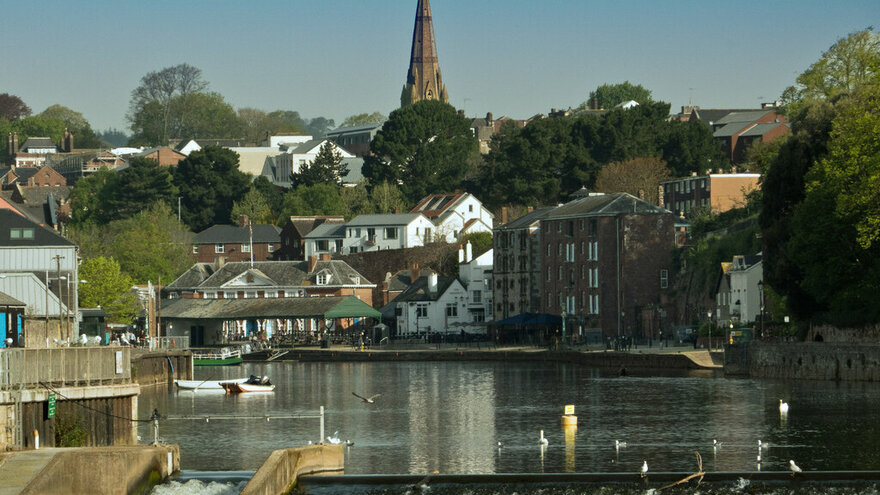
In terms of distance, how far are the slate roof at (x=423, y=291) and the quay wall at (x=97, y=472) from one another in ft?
342

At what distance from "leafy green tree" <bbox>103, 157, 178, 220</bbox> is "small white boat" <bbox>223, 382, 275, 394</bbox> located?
3992 inches

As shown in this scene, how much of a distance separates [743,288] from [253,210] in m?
93.0

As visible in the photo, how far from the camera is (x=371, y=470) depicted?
46.7 metres

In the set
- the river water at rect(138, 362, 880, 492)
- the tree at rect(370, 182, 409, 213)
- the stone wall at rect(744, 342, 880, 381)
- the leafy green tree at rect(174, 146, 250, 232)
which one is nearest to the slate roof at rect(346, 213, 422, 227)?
the tree at rect(370, 182, 409, 213)

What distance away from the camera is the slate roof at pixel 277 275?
5940 inches

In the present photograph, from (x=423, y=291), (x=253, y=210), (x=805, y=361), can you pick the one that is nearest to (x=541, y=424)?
(x=805, y=361)

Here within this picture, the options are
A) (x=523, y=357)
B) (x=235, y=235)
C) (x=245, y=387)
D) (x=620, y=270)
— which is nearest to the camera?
(x=245, y=387)

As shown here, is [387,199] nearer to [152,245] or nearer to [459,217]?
[459,217]

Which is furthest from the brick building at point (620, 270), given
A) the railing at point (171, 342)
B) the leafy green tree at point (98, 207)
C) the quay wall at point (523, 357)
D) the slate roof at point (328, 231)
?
the leafy green tree at point (98, 207)

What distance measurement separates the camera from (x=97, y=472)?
38.4 metres

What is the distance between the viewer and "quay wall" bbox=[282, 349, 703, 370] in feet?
317

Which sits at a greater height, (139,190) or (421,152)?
(421,152)

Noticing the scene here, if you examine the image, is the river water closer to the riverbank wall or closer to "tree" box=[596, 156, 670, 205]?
the riverbank wall

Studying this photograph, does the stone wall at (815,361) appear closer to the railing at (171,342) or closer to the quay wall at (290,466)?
the quay wall at (290,466)
